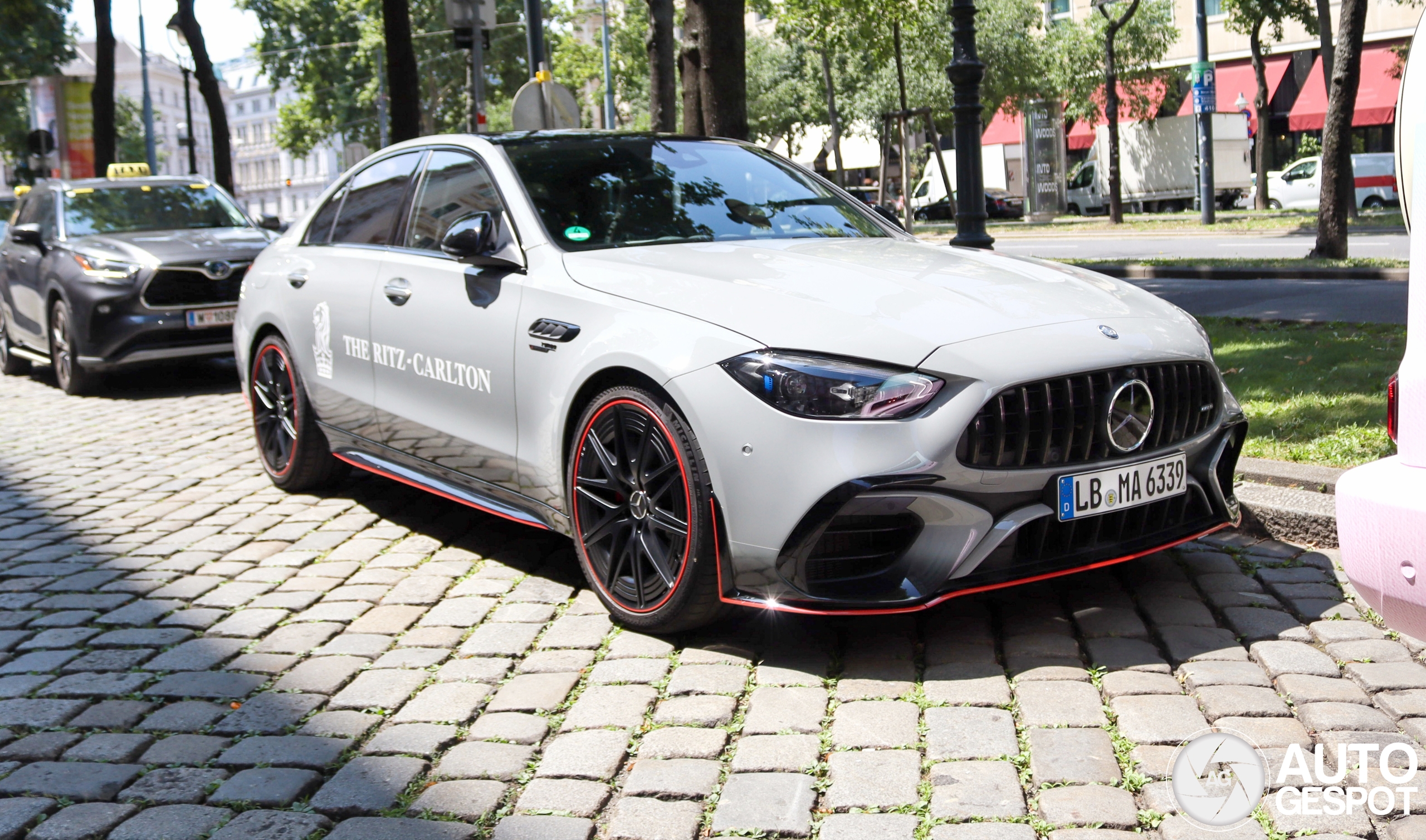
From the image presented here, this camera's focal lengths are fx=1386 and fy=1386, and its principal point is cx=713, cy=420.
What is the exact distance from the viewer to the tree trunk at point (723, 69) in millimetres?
10281

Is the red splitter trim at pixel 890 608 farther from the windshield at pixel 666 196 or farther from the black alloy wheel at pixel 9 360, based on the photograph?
the black alloy wheel at pixel 9 360

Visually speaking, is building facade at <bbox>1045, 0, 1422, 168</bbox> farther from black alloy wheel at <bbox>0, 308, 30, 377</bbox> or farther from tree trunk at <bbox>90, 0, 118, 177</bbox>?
black alloy wheel at <bbox>0, 308, 30, 377</bbox>

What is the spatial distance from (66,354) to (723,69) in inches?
219

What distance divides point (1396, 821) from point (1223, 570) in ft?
6.15

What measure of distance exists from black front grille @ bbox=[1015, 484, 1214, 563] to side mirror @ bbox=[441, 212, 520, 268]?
1.98 metres

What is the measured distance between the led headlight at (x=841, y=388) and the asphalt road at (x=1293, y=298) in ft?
23.1

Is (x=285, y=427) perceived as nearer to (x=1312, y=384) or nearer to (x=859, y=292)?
(x=859, y=292)

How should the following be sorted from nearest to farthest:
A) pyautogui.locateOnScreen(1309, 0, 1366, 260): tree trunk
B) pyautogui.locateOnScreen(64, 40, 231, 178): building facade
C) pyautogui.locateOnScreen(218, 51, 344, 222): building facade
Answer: pyautogui.locateOnScreen(1309, 0, 1366, 260): tree trunk → pyautogui.locateOnScreen(64, 40, 231, 178): building facade → pyautogui.locateOnScreen(218, 51, 344, 222): building facade

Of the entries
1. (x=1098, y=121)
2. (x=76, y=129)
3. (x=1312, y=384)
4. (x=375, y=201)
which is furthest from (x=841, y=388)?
(x=1098, y=121)

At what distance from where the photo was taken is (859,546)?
368 centimetres

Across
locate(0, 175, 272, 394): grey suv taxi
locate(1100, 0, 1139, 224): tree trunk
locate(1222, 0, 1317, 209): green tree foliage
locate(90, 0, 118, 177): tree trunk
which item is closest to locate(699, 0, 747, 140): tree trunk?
locate(0, 175, 272, 394): grey suv taxi

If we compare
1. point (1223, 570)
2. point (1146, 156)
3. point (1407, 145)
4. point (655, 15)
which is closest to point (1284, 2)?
point (1146, 156)

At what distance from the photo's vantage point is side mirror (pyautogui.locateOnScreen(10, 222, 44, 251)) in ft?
Answer: 35.8

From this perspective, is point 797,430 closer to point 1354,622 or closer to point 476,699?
point 476,699
